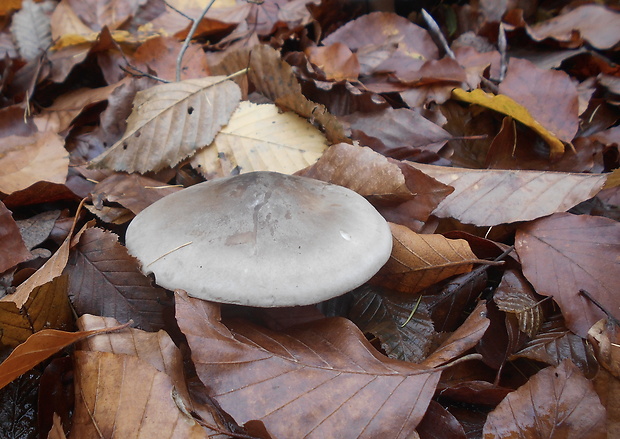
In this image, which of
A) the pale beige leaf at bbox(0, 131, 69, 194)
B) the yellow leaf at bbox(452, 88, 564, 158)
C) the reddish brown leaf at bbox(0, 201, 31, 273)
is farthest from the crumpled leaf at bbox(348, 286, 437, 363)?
the pale beige leaf at bbox(0, 131, 69, 194)

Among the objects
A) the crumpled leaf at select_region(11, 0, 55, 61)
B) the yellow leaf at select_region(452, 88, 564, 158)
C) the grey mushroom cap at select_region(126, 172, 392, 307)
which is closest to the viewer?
the grey mushroom cap at select_region(126, 172, 392, 307)

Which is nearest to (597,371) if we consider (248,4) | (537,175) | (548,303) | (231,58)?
(548,303)

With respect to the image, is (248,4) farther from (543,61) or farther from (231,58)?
(543,61)

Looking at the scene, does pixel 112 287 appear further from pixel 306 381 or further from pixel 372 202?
pixel 372 202

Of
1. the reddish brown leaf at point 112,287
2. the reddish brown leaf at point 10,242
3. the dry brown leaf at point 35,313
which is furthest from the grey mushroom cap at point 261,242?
the reddish brown leaf at point 10,242

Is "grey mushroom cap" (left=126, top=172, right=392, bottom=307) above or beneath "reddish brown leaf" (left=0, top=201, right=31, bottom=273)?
above

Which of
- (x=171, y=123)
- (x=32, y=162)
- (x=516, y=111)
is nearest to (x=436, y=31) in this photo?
(x=516, y=111)

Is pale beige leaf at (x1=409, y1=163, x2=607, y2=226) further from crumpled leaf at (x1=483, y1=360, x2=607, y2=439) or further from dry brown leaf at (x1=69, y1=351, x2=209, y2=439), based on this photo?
dry brown leaf at (x1=69, y1=351, x2=209, y2=439)

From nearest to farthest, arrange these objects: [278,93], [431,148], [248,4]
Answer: [431,148]
[278,93]
[248,4]
